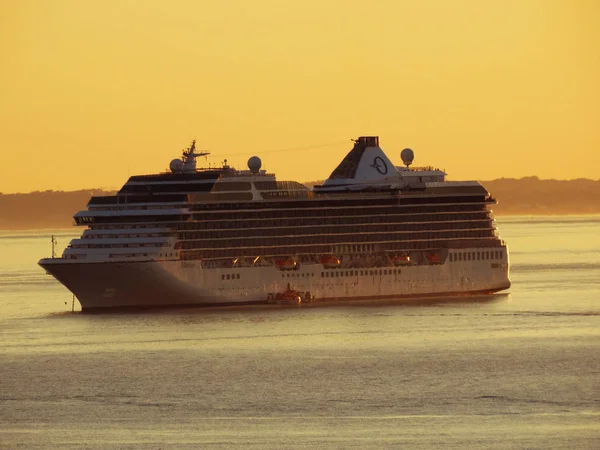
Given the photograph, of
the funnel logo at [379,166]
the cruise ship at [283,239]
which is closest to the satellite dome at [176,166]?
the cruise ship at [283,239]

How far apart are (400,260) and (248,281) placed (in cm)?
1232

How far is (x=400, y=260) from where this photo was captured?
122 meters

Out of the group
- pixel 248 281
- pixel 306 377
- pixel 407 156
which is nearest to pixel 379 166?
pixel 407 156

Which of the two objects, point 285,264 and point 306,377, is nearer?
point 306,377

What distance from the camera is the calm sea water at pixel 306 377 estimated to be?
6575 cm

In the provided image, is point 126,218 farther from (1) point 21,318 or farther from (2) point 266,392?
(2) point 266,392

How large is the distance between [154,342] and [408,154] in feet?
133

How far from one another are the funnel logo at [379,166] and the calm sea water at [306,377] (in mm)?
11872

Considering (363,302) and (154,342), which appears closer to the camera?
(154,342)

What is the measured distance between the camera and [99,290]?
11038cm

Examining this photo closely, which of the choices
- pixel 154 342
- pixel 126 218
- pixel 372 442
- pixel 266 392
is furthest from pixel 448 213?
pixel 372 442

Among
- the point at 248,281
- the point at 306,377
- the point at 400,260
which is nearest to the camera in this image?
the point at 306,377

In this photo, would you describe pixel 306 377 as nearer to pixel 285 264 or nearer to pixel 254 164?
pixel 285 264

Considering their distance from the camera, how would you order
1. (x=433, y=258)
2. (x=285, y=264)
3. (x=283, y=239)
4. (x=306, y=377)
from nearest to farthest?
(x=306, y=377), (x=285, y=264), (x=283, y=239), (x=433, y=258)
